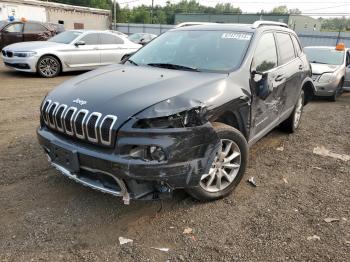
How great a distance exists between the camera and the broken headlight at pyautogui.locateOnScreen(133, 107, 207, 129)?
284 centimetres

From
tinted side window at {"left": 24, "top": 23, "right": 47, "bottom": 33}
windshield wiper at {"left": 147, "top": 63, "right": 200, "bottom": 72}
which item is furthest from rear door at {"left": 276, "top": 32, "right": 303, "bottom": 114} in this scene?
tinted side window at {"left": 24, "top": 23, "right": 47, "bottom": 33}

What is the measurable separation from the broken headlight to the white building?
86.3 feet

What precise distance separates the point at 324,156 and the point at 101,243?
3.59 m

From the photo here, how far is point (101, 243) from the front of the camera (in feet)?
9.57

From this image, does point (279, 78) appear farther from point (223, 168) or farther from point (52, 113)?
point (52, 113)

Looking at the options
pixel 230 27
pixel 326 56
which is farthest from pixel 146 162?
pixel 326 56

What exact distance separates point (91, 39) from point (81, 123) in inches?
363

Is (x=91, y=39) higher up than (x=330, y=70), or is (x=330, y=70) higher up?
(x=91, y=39)

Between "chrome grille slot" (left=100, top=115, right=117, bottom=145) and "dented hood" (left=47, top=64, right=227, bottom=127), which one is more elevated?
"dented hood" (left=47, top=64, right=227, bottom=127)

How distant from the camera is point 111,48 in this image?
Answer: 1195 cm

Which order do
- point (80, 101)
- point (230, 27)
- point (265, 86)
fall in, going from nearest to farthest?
point (80, 101) < point (265, 86) < point (230, 27)

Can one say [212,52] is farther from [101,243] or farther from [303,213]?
[101,243]

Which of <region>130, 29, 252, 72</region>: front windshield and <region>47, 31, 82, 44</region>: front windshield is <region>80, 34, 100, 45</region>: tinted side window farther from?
<region>130, 29, 252, 72</region>: front windshield

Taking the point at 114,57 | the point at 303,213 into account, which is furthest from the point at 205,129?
the point at 114,57
